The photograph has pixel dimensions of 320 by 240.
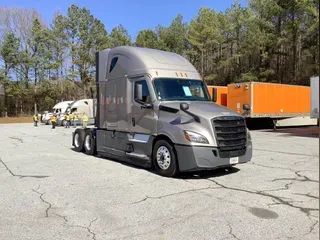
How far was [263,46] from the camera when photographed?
4012 cm

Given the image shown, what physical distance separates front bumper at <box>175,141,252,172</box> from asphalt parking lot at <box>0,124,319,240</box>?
0.34 m

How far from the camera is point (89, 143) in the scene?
11812 millimetres

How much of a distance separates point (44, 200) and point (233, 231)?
339 centimetres

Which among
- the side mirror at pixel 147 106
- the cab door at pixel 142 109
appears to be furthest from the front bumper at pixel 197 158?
the side mirror at pixel 147 106

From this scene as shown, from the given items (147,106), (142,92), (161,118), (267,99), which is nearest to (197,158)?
(161,118)

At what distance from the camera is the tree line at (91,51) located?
140 ft

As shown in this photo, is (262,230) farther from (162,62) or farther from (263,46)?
(263,46)

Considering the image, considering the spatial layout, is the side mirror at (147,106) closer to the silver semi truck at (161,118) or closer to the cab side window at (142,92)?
the silver semi truck at (161,118)

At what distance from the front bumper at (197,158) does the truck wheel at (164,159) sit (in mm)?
197

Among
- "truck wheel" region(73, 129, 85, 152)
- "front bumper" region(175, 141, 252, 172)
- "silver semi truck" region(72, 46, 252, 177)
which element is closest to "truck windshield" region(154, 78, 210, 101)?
"silver semi truck" region(72, 46, 252, 177)

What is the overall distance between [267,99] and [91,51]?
126ft

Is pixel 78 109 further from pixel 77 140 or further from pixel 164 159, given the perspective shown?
pixel 164 159

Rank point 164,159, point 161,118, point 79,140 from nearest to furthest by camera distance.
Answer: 1. point 164,159
2. point 161,118
3. point 79,140

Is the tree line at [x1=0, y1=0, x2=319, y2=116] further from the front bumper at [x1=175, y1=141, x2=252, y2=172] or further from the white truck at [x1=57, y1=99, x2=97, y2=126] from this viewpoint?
the front bumper at [x1=175, y1=141, x2=252, y2=172]
